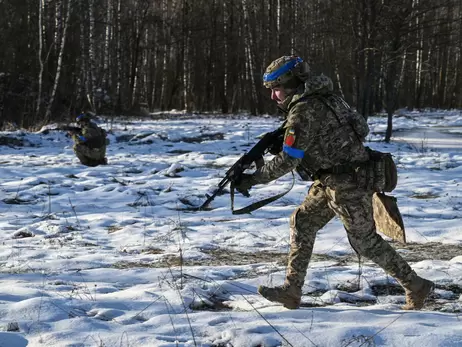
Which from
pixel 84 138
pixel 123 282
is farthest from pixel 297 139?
pixel 84 138

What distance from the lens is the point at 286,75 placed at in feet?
11.4

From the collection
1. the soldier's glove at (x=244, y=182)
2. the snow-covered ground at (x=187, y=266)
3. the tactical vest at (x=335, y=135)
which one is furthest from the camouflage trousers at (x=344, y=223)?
the soldier's glove at (x=244, y=182)

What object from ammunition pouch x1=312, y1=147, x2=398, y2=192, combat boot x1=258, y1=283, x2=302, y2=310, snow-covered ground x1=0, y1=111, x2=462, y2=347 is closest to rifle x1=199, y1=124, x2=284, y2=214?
ammunition pouch x1=312, y1=147, x2=398, y2=192

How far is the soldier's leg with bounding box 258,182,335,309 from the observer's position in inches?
143

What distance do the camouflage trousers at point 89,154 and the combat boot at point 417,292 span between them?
8.44 m

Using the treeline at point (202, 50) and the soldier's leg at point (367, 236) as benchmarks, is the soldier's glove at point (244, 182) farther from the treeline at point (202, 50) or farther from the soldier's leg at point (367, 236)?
the treeline at point (202, 50)

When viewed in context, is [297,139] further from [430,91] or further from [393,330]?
[430,91]

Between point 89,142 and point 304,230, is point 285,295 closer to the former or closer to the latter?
point 304,230

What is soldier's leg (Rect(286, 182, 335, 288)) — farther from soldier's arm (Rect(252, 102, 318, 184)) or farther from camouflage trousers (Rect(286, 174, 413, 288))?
soldier's arm (Rect(252, 102, 318, 184))

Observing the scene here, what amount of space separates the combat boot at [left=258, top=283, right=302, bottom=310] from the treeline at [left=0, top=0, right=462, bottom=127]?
31.6 ft

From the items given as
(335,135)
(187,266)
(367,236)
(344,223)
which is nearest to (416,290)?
(367,236)

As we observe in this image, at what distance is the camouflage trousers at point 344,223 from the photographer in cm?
349

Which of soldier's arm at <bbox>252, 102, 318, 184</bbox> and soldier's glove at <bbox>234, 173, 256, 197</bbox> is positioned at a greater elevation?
soldier's arm at <bbox>252, 102, 318, 184</bbox>

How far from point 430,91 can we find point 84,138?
117ft
